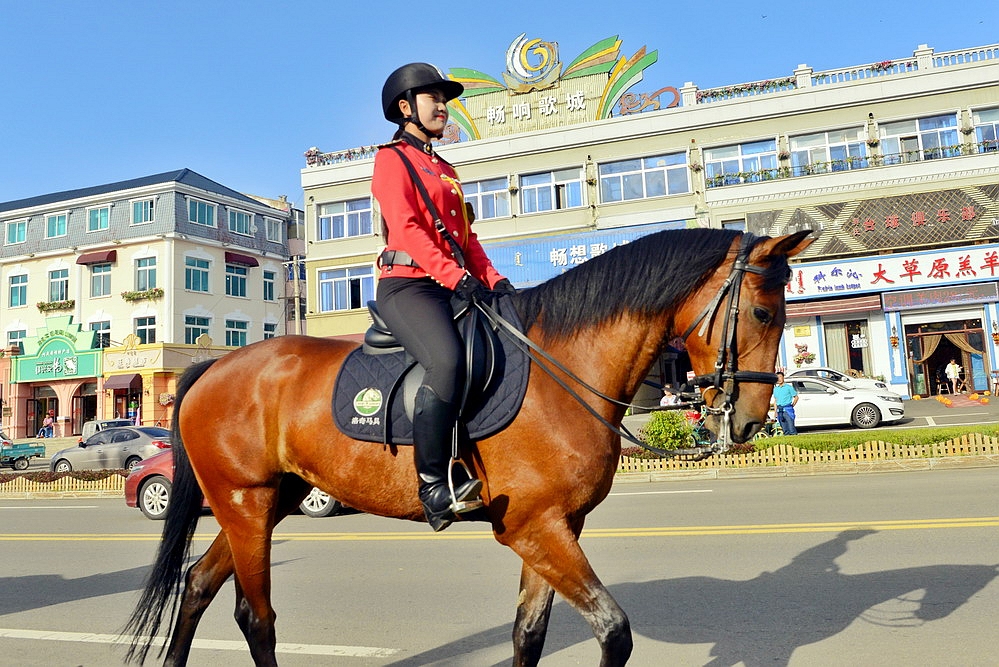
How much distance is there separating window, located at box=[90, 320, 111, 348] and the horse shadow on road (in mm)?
47232

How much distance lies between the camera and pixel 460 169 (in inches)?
1432

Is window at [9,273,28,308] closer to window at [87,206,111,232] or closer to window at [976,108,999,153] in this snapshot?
window at [87,206,111,232]

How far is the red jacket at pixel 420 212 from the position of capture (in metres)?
3.65

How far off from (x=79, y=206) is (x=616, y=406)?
2109 inches

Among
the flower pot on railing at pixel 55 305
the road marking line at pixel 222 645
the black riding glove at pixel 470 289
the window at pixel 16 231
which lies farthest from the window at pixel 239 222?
the black riding glove at pixel 470 289

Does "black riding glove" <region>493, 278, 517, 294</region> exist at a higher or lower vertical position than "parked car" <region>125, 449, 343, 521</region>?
higher

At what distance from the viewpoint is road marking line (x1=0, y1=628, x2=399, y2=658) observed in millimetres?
4828

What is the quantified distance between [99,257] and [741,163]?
37534 millimetres

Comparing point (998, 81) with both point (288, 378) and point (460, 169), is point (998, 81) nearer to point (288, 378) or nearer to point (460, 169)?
point (460, 169)

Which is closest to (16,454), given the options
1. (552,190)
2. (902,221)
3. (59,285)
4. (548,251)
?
(59,285)

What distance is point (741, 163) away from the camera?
32.4 metres

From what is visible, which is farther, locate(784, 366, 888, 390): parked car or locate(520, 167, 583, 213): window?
locate(520, 167, 583, 213): window

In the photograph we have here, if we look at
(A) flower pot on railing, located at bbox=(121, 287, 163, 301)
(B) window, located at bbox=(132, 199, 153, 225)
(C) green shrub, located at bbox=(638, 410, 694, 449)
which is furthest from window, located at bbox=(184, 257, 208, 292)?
(C) green shrub, located at bbox=(638, 410, 694, 449)

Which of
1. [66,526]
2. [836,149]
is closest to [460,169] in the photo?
[836,149]
